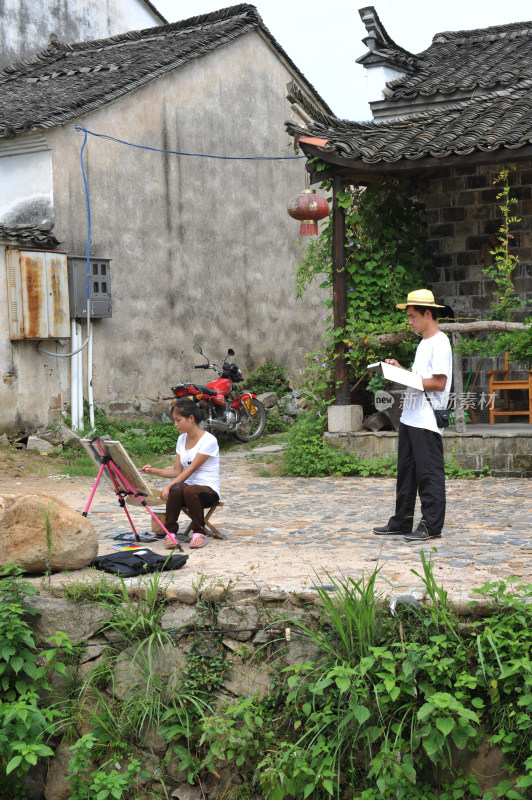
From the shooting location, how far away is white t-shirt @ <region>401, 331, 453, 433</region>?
258 inches

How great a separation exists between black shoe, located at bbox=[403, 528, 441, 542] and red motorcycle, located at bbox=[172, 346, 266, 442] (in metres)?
6.47

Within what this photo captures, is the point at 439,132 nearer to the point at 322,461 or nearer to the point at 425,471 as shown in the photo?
the point at 322,461

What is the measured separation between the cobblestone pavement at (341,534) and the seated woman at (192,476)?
A: 0.72ft

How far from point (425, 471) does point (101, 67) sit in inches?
413

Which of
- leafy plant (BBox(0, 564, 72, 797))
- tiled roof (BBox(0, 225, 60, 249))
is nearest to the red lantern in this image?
tiled roof (BBox(0, 225, 60, 249))

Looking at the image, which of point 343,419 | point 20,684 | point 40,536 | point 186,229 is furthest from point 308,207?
point 20,684

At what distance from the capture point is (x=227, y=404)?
525 inches

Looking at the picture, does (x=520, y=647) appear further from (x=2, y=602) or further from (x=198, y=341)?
(x=198, y=341)

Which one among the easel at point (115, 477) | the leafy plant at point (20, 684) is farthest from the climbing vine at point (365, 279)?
the leafy plant at point (20, 684)

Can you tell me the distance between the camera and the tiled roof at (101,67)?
40.7ft

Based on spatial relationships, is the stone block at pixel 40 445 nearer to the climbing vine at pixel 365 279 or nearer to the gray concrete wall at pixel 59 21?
the climbing vine at pixel 365 279

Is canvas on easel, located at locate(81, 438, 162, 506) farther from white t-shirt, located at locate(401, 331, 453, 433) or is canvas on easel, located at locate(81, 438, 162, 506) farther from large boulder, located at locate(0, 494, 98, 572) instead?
white t-shirt, located at locate(401, 331, 453, 433)

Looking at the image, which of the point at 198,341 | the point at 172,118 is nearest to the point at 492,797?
the point at 198,341

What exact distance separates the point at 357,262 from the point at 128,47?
754 centimetres
